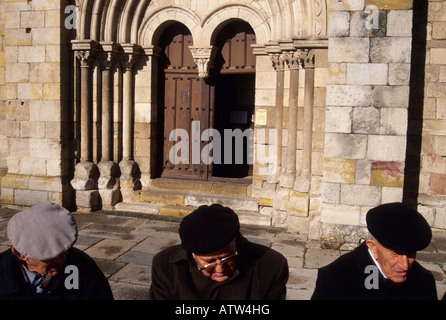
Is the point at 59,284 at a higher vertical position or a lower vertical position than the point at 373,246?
lower

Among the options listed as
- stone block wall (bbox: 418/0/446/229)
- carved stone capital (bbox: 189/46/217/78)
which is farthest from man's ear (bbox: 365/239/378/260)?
carved stone capital (bbox: 189/46/217/78)

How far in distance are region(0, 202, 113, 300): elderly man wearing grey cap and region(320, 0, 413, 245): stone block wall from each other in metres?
3.78

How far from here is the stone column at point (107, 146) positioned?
743 centimetres

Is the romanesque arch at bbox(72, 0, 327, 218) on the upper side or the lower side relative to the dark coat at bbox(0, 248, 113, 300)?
upper

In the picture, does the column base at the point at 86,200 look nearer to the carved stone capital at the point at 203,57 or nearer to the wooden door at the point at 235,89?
the wooden door at the point at 235,89

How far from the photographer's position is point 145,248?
5.54m

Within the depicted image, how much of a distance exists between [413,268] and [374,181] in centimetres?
324

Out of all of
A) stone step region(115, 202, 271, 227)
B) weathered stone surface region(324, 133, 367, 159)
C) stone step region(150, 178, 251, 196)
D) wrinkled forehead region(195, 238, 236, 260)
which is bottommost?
stone step region(115, 202, 271, 227)

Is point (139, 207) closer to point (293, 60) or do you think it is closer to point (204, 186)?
point (204, 186)

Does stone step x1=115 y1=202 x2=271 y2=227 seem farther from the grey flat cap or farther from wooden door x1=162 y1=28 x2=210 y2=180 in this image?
the grey flat cap

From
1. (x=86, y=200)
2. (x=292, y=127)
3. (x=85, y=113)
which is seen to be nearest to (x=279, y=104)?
(x=292, y=127)

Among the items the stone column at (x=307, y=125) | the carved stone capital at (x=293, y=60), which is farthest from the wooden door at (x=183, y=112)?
the stone column at (x=307, y=125)

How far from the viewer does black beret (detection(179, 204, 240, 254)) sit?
2133mm

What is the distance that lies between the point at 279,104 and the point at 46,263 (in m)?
5.01
